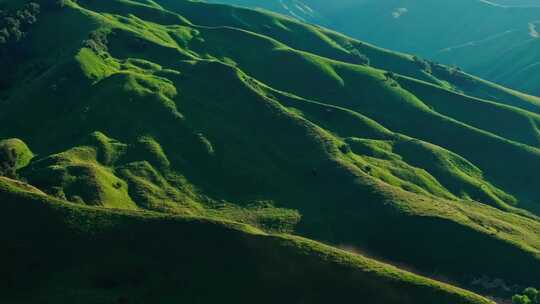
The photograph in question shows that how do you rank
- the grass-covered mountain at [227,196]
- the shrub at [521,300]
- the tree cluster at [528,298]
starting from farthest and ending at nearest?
the tree cluster at [528,298] → the shrub at [521,300] → the grass-covered mountain at [227,196]

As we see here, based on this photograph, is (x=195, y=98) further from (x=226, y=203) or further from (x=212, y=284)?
(x=212, y=284)

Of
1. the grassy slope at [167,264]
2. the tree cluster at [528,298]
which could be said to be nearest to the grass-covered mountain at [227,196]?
the grassy slope at [167,264]

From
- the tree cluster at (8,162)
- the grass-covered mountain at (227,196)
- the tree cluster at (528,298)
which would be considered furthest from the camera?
the tree cluster at (8,162)

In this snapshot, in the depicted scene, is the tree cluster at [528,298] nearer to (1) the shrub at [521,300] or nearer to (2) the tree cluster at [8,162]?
(1) the shrub at [521,300]

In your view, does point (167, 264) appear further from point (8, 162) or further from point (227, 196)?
point (8, 162)

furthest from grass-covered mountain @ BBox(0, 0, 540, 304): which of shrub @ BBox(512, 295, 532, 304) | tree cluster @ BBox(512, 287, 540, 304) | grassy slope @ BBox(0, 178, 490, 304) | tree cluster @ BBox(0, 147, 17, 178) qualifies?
shrub @ BBox(512, 295, 532, 304)

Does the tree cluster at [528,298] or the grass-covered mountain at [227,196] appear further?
the tree cluster at [528,298]

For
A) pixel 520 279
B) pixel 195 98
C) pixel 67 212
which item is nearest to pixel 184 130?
pixel 195 98

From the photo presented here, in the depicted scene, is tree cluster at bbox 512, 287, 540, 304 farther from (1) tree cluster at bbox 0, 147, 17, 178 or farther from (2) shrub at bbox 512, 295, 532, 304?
(1) tree cluster at bbox 0, 147, 17, 178
